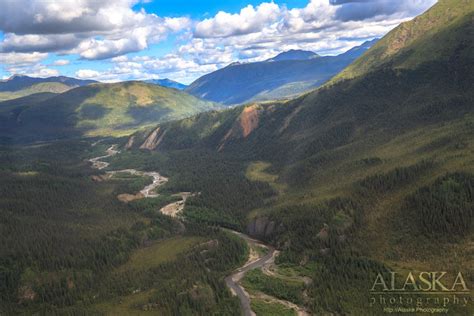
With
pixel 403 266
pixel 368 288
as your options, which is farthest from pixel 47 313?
pixel 403 266

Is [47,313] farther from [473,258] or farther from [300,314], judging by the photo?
[473,258]

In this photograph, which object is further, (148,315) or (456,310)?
(148,315)

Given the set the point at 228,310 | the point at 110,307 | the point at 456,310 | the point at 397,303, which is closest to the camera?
the point at 456,310

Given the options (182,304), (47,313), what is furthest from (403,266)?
(47,313)

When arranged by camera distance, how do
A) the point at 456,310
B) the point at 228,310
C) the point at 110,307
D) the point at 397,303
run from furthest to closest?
the point at 110,307
the point at 228,310
the point at 397,303
the point at 456,310

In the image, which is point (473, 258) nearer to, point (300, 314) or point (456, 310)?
point (456, 310)

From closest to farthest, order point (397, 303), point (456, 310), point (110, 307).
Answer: point (456, 310), point (397, 303), point (110, 307)

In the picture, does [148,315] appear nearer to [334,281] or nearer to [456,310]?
[334,281]

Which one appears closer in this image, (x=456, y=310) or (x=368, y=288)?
(x=456, y=310)

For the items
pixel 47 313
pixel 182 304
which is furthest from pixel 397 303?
pixel 47 313
